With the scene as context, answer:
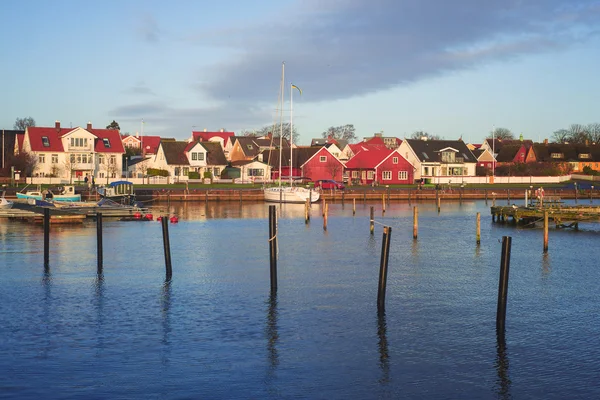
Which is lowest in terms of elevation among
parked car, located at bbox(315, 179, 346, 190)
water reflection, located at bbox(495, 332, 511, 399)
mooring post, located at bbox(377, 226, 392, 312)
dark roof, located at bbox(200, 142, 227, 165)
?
water reflection, located at bbox(495, 332, 511, 399)

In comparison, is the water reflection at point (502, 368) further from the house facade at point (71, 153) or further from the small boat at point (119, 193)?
the house facade at point (71, 153)

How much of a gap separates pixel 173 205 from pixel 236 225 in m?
24.7

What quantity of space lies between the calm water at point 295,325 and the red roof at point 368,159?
76.1 meters

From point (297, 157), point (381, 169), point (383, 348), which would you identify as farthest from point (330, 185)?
point (383, 348)

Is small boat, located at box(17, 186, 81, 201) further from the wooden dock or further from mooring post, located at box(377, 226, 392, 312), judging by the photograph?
mooring post, located at box(377, 226, 392, 312)

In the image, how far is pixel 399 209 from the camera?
3233 inches

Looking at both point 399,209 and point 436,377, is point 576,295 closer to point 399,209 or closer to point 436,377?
point 436,377

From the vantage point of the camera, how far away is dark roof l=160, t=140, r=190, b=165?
381 feet

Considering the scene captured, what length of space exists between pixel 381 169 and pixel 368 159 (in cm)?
360

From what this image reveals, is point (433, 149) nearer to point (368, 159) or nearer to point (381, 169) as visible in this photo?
point (368, 159)

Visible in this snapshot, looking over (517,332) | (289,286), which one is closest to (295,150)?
(289,286)

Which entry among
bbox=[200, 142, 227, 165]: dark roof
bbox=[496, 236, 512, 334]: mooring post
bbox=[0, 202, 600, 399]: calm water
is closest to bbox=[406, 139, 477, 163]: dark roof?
bbox=[200, 142, 227, 165]: dark roof

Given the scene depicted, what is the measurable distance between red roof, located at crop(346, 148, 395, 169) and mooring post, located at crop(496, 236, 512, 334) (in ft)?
318

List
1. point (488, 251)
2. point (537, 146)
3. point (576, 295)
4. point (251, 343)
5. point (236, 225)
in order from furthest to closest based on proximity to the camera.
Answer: point (537, 146) → point (236, 225) → point (488, 251) → point (576, 295) → point (251, 343)
